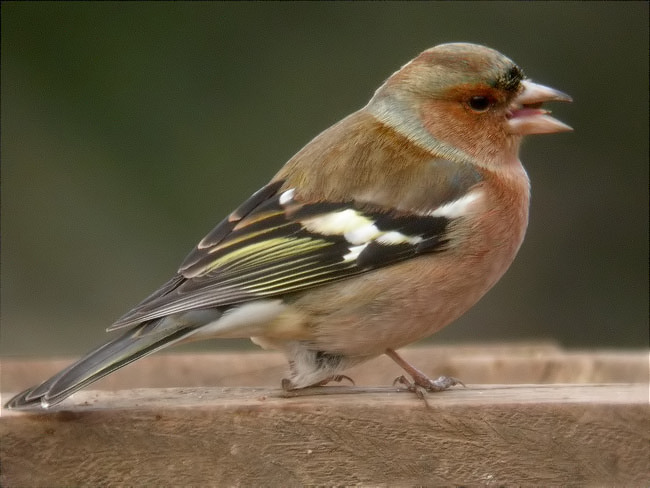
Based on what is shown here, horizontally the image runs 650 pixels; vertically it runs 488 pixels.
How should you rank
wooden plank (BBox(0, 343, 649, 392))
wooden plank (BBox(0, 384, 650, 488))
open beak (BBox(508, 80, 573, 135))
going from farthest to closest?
wooden plank (BBox(0, 343, 649, 392)) → open beak (BBox(508, 80, 573, 135)) → wooden plank (BBox(0, 384, 650, 488))

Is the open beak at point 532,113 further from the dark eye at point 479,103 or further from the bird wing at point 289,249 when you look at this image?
the bird wing at point 289,249

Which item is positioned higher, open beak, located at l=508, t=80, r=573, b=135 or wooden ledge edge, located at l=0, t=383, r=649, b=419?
open beak, located at l=508, t=80, r=573, b=135

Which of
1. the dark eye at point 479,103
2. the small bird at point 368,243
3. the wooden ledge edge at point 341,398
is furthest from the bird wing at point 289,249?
the dark eye at point 479,103

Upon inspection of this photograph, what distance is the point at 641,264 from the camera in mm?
7934

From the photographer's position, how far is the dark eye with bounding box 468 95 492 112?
3730 mm

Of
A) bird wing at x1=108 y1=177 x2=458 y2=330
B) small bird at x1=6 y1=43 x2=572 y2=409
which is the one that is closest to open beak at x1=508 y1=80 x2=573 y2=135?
small bird at x1=6 y1=43 x2=572 y2=409

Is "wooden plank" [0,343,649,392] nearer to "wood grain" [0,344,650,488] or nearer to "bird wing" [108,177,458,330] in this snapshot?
"bird wing" [108,177,458,330]

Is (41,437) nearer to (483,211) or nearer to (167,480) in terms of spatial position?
(167,480)

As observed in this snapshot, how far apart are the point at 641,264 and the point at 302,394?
549 centimetres

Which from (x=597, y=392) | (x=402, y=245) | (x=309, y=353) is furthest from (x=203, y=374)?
→ (x=597, y=392)

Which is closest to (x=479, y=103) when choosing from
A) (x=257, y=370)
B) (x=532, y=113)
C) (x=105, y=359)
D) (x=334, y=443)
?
(x=532, y=113)

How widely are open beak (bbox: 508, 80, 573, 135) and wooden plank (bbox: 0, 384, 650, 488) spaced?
124 cm

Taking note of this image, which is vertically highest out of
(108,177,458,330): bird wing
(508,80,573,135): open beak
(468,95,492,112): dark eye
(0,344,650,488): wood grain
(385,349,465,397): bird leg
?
(468,95,492,112): dark eye

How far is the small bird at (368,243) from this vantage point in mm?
3100
